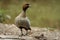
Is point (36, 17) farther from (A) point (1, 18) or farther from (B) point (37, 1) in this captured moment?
(B) point (37, 1)

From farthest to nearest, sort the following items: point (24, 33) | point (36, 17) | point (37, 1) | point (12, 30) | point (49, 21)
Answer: point (37, 1) → point (36, 17) → point (49, 21) → point (12, 30) → point (24, 33)

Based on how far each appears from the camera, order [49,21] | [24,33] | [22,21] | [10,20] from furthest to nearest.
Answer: [49,21] < [10,20] < [24,33] < [22,21]

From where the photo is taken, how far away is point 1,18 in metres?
14.3

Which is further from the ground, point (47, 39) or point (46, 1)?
point (46, 1)

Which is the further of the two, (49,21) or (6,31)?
(49,21)

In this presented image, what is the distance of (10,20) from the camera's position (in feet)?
50.4

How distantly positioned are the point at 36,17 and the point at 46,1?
8841 mm

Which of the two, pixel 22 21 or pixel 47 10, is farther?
pixel 47 10

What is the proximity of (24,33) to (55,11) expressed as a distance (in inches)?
418

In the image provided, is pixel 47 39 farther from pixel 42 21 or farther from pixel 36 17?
pixel 36 17

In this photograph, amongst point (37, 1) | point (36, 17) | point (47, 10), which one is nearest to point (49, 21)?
point (36, 17)

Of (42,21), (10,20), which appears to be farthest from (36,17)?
(10,20)

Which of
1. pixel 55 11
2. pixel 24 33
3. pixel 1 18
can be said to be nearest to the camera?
pixel 24 33

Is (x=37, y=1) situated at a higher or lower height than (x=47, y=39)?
higher
